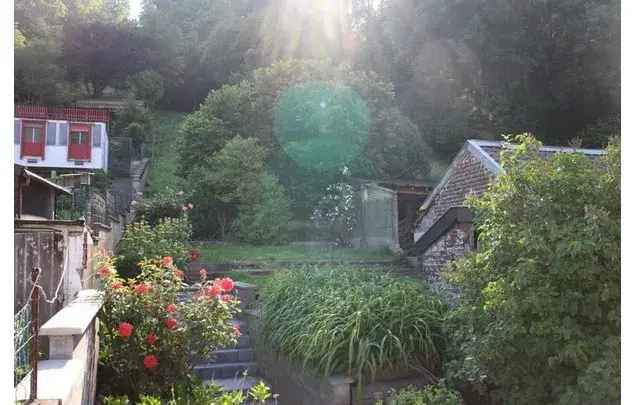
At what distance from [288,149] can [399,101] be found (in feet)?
38.7

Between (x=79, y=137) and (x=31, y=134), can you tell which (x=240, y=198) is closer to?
(x=79, y=137)

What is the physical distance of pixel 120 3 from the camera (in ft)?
121

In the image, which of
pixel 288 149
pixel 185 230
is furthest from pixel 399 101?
pixel 185 230

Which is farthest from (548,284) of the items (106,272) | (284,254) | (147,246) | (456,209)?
(284,254)

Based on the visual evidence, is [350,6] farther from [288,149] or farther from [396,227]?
[396,227]

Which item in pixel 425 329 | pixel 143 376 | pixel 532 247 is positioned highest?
pixel 532 247

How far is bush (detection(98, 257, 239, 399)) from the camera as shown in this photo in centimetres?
421

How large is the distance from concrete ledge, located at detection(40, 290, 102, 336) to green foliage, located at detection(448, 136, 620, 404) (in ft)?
8.94

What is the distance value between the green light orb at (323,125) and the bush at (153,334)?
44.0ft

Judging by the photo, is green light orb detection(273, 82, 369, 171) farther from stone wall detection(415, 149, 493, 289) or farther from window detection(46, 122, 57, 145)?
window detection(46, 122, 57, 145)

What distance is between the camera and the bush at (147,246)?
8836 mm

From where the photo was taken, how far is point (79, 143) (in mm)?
21047

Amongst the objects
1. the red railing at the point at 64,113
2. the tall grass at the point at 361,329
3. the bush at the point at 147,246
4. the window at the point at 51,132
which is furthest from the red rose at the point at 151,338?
the red railing at the point at 64,113

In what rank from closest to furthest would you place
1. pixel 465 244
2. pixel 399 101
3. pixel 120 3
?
pixel 465 244, pixel 399 101, pixel 120 3
